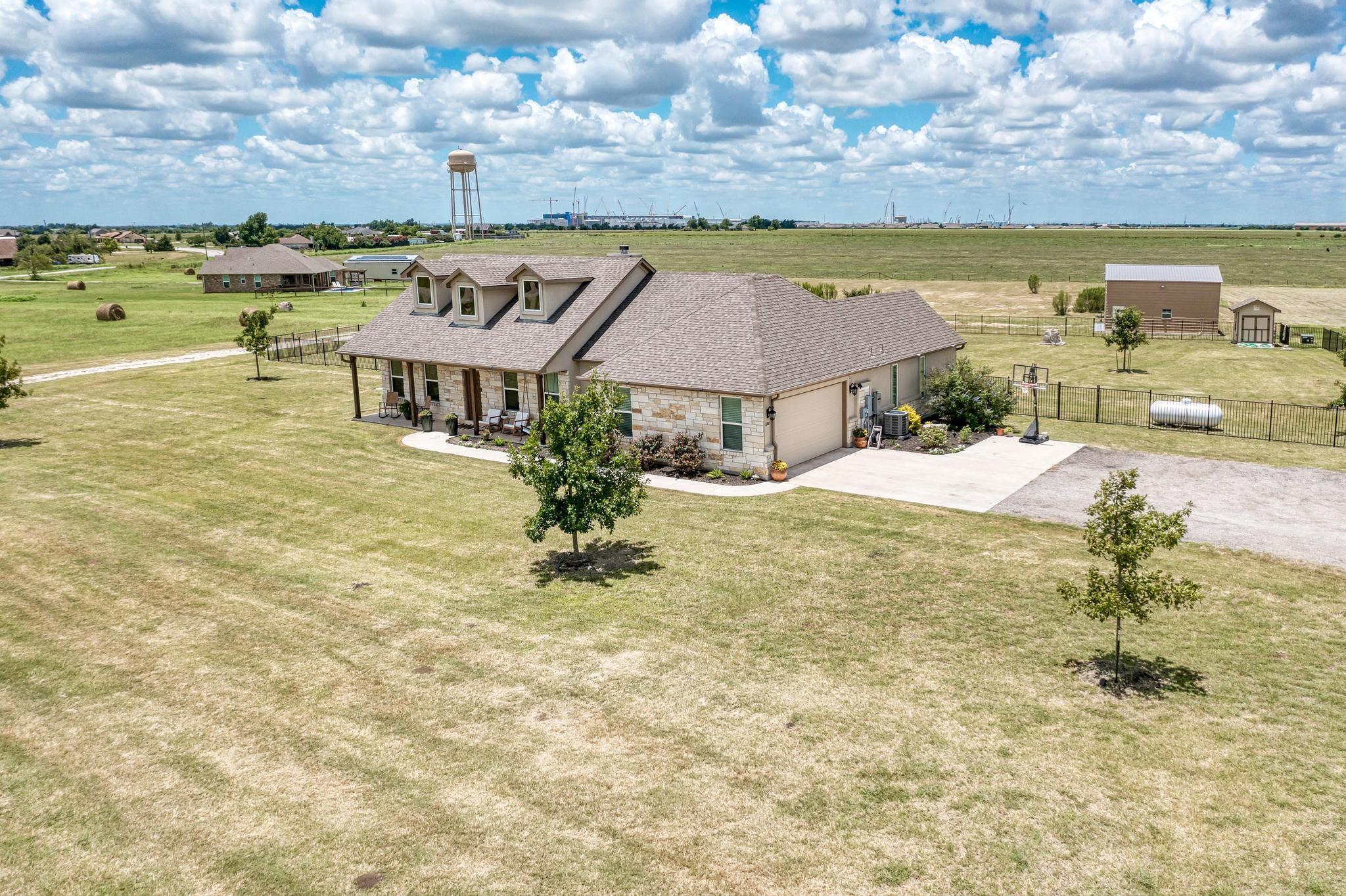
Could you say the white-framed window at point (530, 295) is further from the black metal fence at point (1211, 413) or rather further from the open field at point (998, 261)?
the open field at point (998, 261)

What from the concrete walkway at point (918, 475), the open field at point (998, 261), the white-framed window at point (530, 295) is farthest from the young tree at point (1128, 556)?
the open field at point (998, 261)

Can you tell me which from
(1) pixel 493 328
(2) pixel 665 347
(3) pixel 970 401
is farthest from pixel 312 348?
(3) pixel 970 401

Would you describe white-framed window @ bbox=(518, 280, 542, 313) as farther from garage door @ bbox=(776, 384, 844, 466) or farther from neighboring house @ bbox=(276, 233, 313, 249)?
neighboring house @ bbox=(276, 233, 313, 249)

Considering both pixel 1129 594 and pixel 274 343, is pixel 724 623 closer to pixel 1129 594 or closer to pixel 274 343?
pixel 1129 594

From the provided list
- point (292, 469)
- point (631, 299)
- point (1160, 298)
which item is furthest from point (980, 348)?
point (292, 469)

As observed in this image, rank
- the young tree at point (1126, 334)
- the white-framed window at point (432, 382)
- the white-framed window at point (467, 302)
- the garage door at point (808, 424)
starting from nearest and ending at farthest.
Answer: the garage door at point (808, 424), the white-framed window at point (467, 302), the white-framed window at point (432, 382), the young tree at point (1126, 334)
